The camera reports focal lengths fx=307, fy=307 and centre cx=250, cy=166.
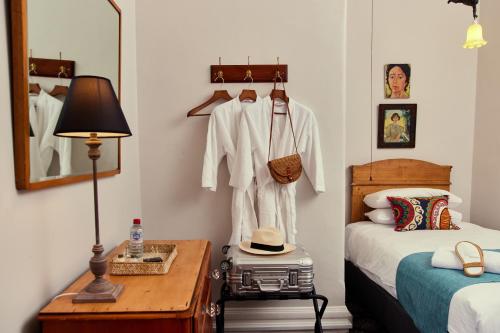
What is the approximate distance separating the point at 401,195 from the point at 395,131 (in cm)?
74

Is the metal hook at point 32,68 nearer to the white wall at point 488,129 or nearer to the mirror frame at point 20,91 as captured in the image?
the mirror frame at point 20,91

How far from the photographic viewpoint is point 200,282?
1.25m

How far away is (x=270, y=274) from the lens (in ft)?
5.82

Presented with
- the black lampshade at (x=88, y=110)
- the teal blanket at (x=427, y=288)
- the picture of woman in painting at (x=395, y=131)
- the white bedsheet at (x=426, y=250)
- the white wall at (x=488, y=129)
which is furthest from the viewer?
the picture of woman in painting at (x=395, y=131)

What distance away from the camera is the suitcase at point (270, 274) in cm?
176

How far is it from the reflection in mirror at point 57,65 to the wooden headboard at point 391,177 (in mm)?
2533

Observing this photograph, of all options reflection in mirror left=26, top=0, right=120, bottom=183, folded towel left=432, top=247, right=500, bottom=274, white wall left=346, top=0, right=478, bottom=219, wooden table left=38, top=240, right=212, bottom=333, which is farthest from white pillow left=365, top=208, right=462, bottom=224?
reflection in mirror left=26, top=0, right=120, bottom=183

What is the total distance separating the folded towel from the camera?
5.61 feet

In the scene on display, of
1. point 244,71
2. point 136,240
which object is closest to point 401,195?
point 244,71

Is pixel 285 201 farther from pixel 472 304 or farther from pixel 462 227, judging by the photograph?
pixel 462 227

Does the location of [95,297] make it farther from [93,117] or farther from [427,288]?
[427,288]

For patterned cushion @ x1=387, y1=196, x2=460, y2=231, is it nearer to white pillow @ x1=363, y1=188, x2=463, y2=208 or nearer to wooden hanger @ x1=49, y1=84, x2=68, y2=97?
white pillow @ x1=363, y1=188, x2=463, y2=208

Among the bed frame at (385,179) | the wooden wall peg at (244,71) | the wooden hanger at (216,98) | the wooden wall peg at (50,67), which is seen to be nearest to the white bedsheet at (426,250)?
the bed frame at (385,179)

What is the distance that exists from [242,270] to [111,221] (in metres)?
0.78
